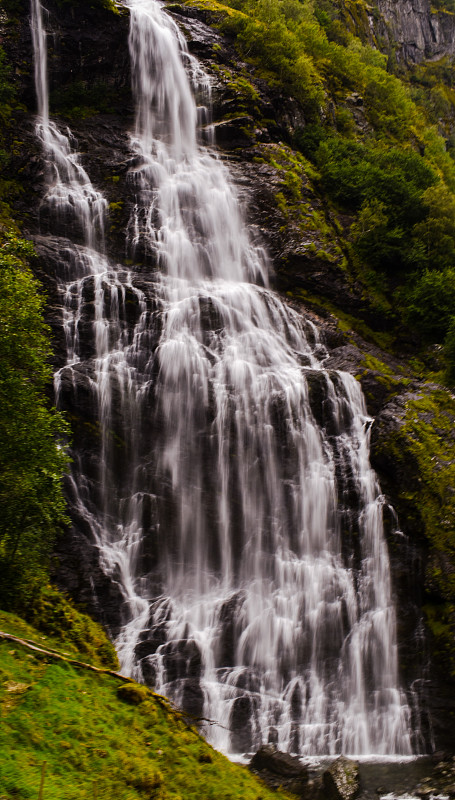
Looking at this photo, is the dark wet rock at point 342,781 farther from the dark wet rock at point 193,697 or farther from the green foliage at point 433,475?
the green foliage at point 433,475

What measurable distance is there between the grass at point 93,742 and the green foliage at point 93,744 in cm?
1

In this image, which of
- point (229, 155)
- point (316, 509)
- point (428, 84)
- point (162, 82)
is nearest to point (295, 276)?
point (229, 155)

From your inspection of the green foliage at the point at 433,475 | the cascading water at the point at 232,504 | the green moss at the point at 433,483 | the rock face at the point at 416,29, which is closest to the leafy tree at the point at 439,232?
the cascading water at the point at 232,504

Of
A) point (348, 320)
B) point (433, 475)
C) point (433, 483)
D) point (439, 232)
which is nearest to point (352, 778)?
point (433, 483)

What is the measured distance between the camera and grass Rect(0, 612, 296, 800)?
5770 millimetres

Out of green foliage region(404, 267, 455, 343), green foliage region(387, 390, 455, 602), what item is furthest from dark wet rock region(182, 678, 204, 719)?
green foliage region(404, 267, 455, 343)

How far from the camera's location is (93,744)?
6.63 m

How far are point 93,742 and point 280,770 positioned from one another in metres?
7.68

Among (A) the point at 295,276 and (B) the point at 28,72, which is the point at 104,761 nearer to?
(A) the point at 295,276

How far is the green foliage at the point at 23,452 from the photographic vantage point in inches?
419

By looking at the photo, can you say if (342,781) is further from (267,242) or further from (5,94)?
(5,94)

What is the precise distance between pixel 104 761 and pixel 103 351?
16500 millimetres

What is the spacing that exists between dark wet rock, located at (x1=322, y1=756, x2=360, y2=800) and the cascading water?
9.71 feet

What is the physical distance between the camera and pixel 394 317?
28.9 m
